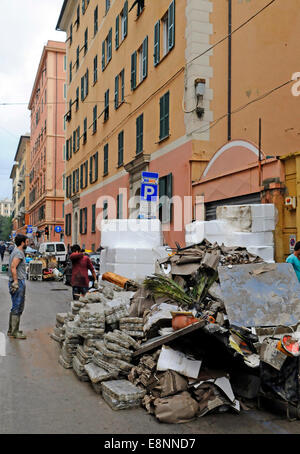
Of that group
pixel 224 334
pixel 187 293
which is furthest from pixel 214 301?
pixel 224 334

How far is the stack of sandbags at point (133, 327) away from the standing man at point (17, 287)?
2755mm

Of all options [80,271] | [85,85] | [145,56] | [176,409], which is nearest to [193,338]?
[176,409]

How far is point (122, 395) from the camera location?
185 inches

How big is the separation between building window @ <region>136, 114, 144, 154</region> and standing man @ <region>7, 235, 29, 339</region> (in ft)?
39.4

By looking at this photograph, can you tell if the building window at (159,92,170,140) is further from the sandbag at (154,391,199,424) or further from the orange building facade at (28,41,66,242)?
the orange building facade at (28,41,66,242)

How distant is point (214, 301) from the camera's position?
6.67 m

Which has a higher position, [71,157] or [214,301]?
[71,157]

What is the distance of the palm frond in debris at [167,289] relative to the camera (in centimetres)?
681

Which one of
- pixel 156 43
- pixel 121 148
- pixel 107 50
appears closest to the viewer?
pixel 156 43

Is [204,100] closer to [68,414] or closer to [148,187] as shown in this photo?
[148,187]

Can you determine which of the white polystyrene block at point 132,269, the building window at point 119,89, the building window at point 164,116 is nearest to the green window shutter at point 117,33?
the building window at point 119,89

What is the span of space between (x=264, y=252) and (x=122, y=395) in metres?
5.72

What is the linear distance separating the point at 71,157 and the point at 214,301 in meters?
31.0

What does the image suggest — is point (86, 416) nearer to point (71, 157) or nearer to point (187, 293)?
point (187, 293)
